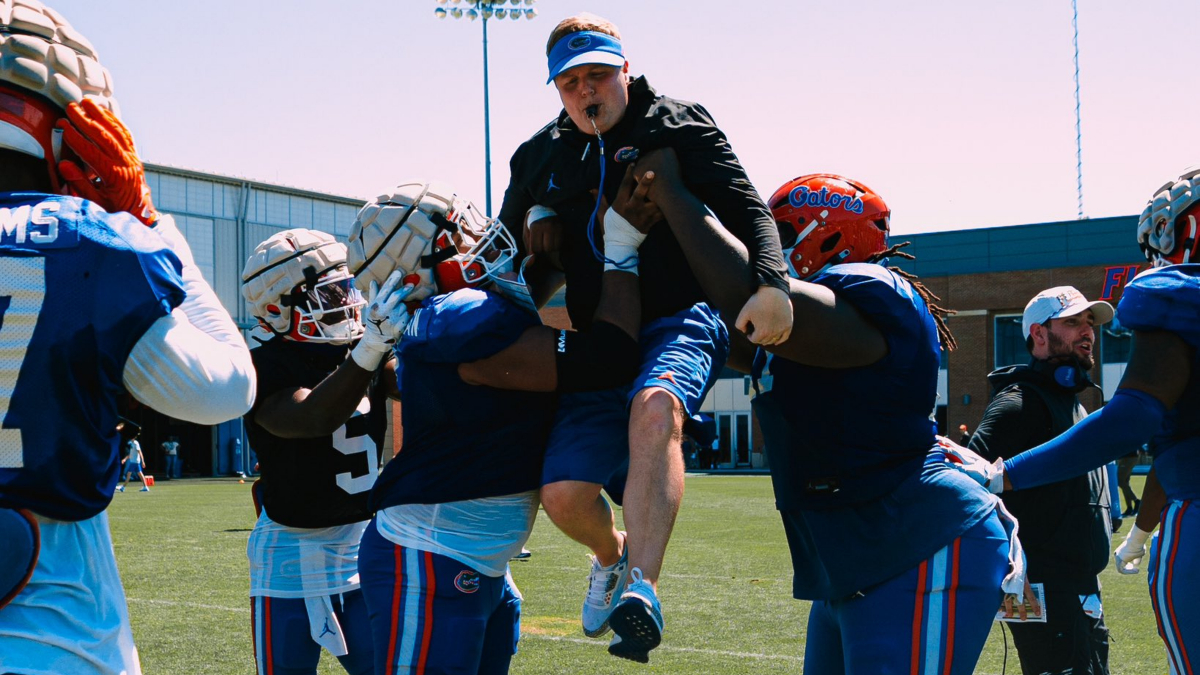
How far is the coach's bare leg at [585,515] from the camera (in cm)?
326

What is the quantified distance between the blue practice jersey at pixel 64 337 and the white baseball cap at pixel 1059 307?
15.0ft

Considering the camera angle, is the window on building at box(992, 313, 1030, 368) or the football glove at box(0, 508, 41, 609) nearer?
the football glove at box(0, 508, 41, 609)

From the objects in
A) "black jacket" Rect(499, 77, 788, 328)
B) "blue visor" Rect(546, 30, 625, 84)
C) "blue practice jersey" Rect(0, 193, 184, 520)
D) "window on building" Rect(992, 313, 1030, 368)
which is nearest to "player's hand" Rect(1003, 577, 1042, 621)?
"black jacket" Rect(499, 77, 788, 328)

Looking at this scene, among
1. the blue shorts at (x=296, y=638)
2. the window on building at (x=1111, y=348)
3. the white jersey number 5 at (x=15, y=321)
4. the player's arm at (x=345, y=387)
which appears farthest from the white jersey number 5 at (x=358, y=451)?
the window on building at (x=1111, y=348)

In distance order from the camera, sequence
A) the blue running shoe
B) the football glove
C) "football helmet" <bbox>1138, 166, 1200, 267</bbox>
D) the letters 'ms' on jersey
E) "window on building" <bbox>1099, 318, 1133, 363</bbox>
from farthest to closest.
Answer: "window on building" <bbox>1099, 318, 1133, 363</bbox> → the letters 'ms' on jersey → "football helmet" <bbox>1138, 166, 1200, 267</bbox> → the blue running shoe → the football glove

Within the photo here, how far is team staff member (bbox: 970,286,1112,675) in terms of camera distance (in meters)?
5.29

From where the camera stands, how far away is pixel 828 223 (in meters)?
3.47

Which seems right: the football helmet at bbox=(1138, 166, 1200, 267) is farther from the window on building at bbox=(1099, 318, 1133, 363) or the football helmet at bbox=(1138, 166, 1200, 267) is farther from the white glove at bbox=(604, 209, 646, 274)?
the window on building at bbox=(1099, 318, 1133, 363)

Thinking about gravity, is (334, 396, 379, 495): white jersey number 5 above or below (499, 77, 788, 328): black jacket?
below

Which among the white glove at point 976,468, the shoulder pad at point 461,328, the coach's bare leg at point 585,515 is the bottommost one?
the coach's bare leg at point 585,515

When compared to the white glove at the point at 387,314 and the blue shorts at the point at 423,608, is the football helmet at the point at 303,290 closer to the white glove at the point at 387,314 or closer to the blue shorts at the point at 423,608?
the white glove at the point at 387,314

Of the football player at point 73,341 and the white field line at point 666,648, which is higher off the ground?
the football player at point 73,341

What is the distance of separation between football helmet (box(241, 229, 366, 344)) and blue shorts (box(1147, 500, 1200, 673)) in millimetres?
2974

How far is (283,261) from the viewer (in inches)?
178
